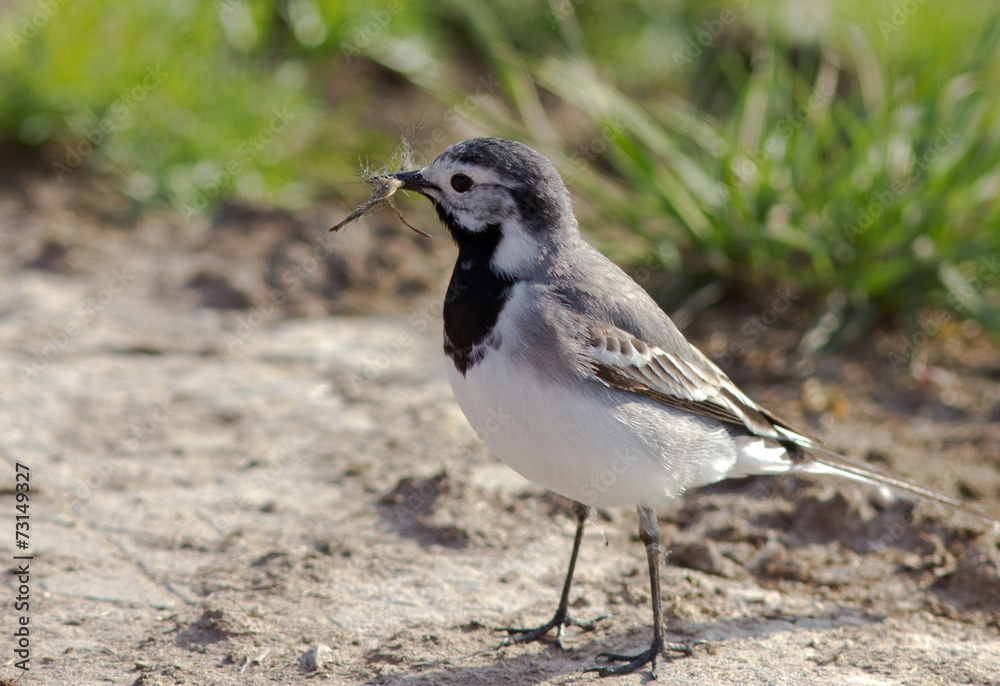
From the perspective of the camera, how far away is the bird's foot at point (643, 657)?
3818mm

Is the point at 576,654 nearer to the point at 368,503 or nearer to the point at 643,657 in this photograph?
the point at 643,657

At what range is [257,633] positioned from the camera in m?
3.95

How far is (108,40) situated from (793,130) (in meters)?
5.27

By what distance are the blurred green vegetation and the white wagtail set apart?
102 inches

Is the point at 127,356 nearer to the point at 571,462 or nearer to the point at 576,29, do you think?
the point at 571,462

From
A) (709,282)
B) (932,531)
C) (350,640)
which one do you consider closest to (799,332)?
(709,282)

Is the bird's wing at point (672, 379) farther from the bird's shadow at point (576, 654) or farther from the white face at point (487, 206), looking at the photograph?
the bird's shadow at point (576, 654)

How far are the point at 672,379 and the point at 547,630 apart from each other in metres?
1.15
